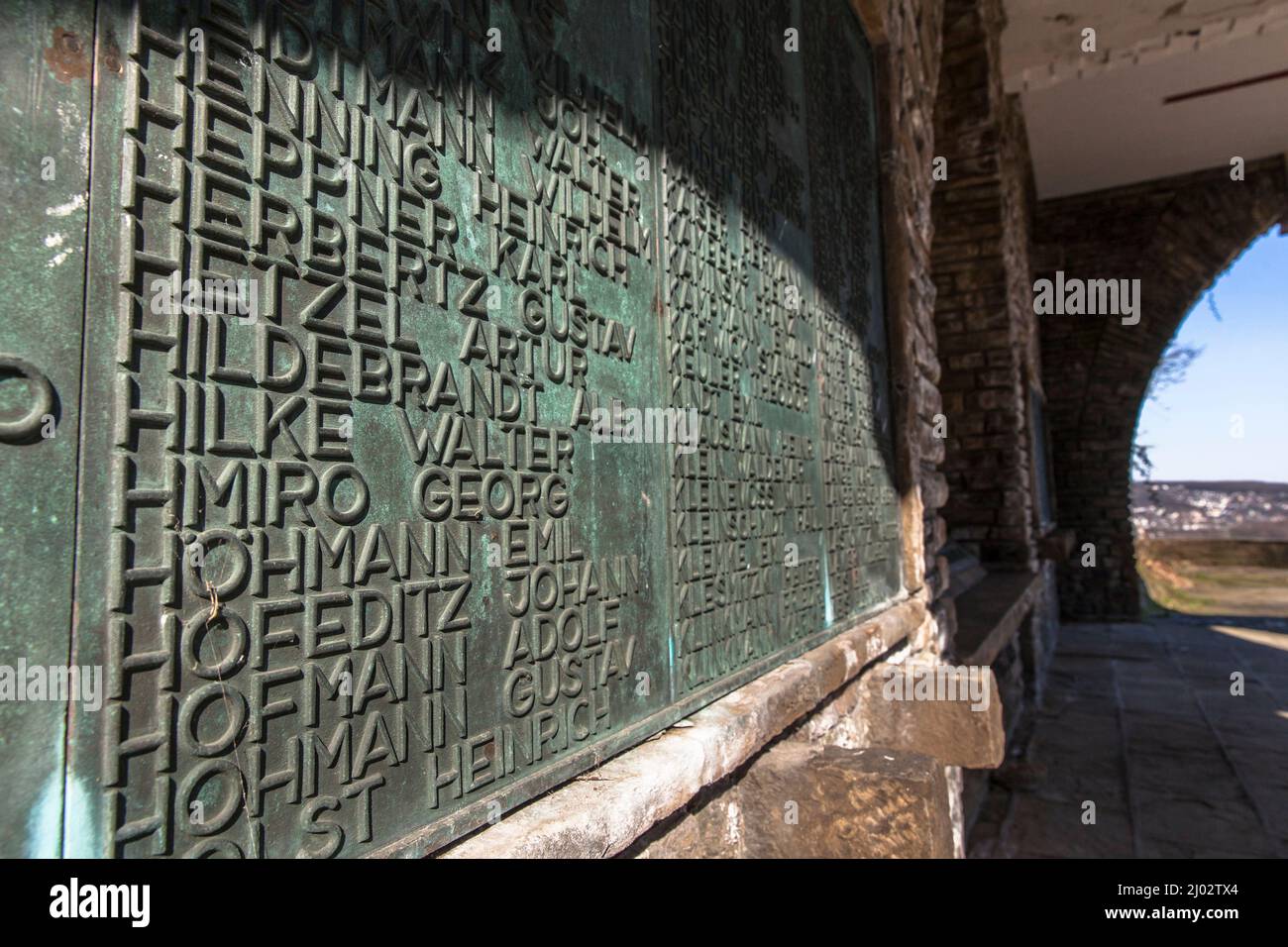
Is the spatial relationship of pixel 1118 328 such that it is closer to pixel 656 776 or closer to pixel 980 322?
pixel 980 322

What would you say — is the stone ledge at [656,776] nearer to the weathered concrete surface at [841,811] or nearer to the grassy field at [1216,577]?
the weathered concrete surface at [841,811]

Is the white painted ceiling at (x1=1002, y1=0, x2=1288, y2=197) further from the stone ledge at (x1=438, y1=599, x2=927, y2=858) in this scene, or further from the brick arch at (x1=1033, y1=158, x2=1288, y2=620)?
the stone ledge at (x1=438, y1=599, x2=927, y2=858)

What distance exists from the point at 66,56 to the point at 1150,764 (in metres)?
6.33

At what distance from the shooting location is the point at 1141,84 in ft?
28.0

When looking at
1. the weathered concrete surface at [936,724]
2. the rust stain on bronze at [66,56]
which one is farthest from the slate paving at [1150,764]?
the rust stain on bronze at [66,56]

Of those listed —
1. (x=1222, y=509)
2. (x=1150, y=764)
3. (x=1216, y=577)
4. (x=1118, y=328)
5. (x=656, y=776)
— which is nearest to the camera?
(x=656, y=776)

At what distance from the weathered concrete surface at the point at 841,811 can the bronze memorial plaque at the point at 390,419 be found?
27cm

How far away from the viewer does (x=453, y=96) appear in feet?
3.64

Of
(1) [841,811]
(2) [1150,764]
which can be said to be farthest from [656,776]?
(2) [1150,764]

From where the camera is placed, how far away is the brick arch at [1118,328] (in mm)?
10789

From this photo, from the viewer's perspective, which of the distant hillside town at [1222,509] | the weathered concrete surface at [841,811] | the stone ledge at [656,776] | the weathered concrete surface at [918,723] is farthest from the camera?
the distant hillside town at [1222,509]
